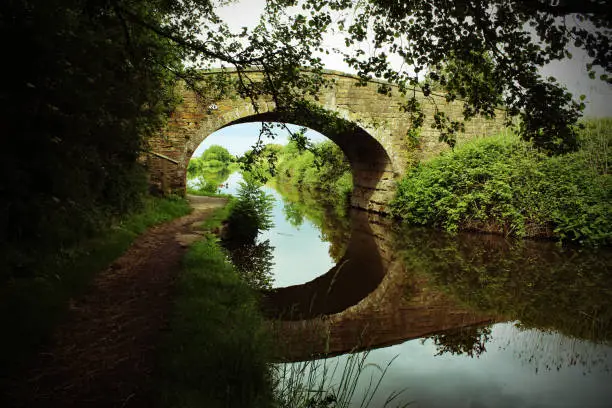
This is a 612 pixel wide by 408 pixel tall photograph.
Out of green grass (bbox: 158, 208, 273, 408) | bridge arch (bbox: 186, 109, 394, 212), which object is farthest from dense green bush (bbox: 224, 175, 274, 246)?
green grass (bbox: 158, 208, 273, 408)

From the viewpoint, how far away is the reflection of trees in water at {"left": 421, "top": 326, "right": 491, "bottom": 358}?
4205mm

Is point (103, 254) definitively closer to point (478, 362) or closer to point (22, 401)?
point (22, 401)

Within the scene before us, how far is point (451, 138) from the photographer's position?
438 cm

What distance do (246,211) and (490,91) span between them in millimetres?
6455

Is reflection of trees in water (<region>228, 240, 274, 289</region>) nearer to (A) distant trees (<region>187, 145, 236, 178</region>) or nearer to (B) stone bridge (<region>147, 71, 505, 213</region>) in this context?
(B) stone bridge (<region>147, 71, 505, 213</region>)

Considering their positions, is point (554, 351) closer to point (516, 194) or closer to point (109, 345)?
point (109, 345)

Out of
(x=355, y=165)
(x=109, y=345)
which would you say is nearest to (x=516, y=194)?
(x=355, y=165)

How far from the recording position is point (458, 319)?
5035mm

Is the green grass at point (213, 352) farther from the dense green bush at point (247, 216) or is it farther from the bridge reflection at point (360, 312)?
the dense green bush at point (247, 216)

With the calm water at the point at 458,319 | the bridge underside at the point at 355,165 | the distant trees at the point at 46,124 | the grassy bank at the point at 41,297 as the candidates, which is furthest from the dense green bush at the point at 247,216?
the distant trees at the point at 46,124

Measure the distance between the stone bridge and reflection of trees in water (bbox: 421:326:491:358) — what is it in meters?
5.77

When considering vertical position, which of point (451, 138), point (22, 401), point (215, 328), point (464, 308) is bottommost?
point (22, 401)

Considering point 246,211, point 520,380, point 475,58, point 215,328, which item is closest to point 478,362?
point 520,380

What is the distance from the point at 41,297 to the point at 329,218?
458 inches
